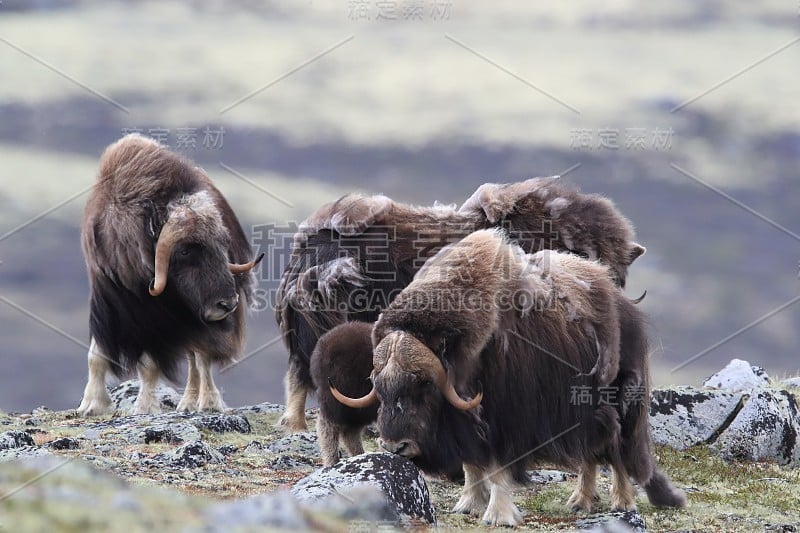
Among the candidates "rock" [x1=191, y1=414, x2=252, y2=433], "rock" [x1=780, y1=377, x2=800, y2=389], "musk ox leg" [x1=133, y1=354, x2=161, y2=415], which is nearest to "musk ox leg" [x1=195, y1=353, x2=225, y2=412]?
"musk ox leg" [x1=133, y1=354, x2=161, y2=415]

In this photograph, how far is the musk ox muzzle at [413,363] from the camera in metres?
5.11

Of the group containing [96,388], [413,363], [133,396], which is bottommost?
[133,396]

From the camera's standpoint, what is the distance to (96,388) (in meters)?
8.43

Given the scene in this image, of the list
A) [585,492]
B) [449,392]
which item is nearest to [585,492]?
[585,492]

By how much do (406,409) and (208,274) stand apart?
2.90 metres

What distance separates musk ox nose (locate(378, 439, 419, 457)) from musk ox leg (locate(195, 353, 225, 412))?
341cm

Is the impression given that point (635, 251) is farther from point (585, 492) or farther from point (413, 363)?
point (413, 363)

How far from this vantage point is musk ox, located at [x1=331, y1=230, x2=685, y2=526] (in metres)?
5.19

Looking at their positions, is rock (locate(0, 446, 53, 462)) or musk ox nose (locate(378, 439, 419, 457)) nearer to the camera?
musk ox nose (locate(378, 439, 419, 457))

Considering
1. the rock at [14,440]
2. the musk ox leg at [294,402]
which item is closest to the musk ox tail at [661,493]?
the musk ox leg at [294,402]

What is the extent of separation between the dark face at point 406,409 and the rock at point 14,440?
8.54 feet

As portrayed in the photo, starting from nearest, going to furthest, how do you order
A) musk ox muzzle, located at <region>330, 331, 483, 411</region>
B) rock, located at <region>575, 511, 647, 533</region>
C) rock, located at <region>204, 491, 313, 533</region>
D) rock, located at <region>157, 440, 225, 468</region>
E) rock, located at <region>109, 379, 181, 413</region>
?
rock, located at <region>204, 491, 313, 533</region>, musk ox muzzle, located at <region>330, 331, 483, 411</region>, rock, located at <region>575, 511, 647, 533</region>, rock, located at <region>157, 440, 225, 468</region>, rock, located at <region>109, 379, 181, 413</region>

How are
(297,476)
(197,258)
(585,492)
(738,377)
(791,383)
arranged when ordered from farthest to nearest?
(791,383), (738,377), (197,258), (297,476), (585,492)

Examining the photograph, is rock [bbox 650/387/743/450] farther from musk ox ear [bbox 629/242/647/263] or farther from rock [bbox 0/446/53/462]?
rock [bbox 0/446/53/462]
